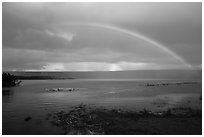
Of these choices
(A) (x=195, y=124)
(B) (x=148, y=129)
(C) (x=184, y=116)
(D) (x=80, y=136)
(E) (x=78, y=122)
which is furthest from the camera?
(C) (x=184, y=116)

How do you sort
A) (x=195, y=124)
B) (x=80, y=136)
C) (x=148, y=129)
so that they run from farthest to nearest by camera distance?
(x=195, y=124) → (x=148, y=129) → (x=80, y=136)

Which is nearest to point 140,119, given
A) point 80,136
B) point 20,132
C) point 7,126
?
point 80,136

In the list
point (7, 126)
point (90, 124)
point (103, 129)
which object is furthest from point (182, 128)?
point (7, 126)

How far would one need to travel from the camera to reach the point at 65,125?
54.6 ft

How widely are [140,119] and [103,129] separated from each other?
173 inches

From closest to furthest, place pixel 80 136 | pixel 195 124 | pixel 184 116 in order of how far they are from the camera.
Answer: pixel 80 136
pixel 195 124
pixel 184 116

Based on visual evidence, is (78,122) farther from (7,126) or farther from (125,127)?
(7,126)

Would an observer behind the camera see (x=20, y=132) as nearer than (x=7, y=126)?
Yes

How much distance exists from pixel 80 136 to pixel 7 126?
728 centimetres

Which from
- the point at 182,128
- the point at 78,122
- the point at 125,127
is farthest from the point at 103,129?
the point at 182,128

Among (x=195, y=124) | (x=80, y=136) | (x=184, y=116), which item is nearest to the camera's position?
(x=80, y=136)

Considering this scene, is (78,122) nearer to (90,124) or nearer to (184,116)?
(90,124)

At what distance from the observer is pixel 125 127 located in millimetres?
15914

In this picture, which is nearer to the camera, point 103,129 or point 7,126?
point 103,129
